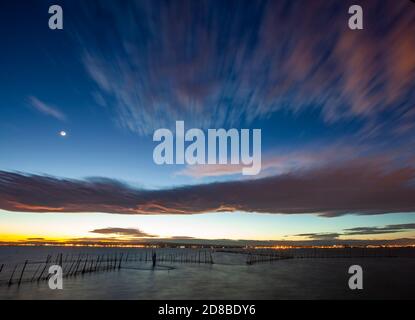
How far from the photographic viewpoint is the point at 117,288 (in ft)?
131

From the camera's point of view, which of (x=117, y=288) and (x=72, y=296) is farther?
(x=117, y=288)

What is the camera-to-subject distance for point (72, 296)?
34.0m
